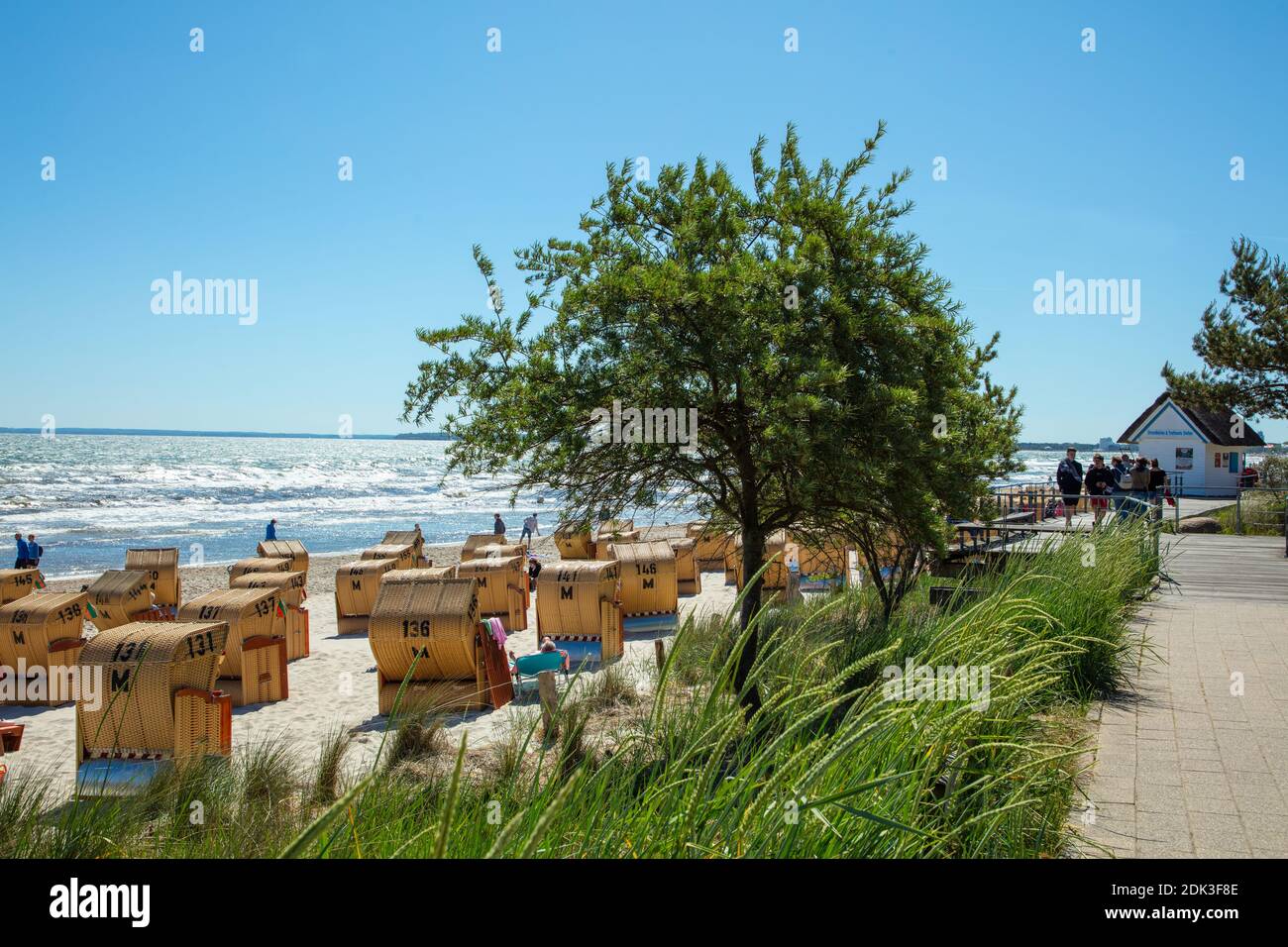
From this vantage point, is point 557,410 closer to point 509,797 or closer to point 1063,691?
point 1063,691

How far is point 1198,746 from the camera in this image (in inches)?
222

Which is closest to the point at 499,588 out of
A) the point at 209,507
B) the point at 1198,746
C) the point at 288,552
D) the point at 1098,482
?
the point at 288,552

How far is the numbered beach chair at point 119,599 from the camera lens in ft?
63.9

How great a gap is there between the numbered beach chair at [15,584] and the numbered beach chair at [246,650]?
721cm

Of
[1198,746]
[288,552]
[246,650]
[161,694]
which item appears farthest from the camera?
[288,552]

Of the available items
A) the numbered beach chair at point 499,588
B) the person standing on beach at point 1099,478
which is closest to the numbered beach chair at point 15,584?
the numbered beach chair at point 499,588

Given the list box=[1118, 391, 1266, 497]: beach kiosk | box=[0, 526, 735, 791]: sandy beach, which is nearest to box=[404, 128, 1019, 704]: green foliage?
box=[0, 526, 735, 791]: sandy beach

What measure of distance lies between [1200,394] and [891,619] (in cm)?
2100

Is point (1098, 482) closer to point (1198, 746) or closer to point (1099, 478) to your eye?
point (1099, 478)

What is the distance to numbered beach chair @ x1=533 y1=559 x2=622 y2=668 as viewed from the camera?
58.5 ft

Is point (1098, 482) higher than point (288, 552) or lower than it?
higher

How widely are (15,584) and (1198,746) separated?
2250 cm

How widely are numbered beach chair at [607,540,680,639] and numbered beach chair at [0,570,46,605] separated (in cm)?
1339

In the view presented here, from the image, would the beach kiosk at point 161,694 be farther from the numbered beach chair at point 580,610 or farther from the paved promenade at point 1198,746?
the paved promenade at point 1198,746
